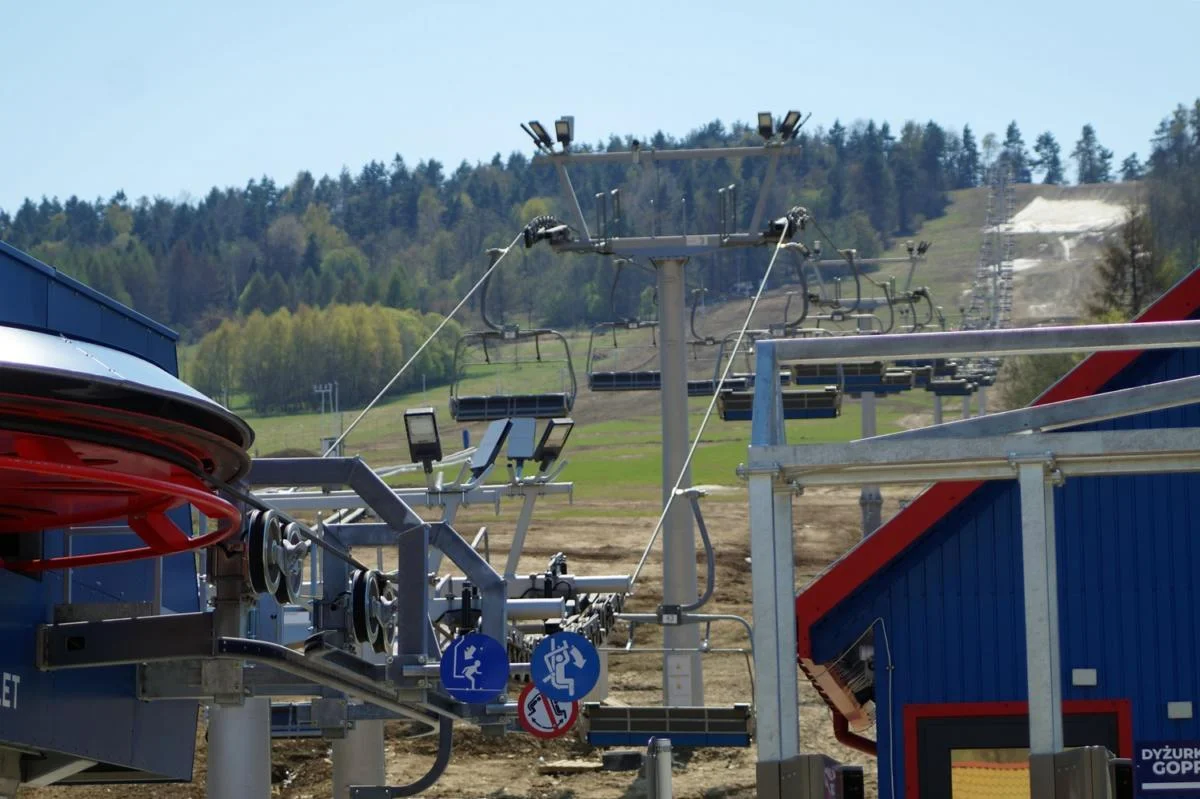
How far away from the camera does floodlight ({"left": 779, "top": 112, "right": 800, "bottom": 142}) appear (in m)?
23.4

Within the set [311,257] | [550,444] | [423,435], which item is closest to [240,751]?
[423,435]

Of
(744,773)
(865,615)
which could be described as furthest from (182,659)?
(744,773)

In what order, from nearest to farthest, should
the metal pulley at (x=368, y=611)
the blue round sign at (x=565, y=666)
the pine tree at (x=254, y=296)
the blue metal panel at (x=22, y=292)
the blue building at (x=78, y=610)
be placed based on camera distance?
the blue metal panel at (x=22, y=292), the blue building at (x=78, y=610), the metal pulley at (x=368, y=611), the blue round sign at (x=565, y=666), the pine tree at (x=254, y=296)

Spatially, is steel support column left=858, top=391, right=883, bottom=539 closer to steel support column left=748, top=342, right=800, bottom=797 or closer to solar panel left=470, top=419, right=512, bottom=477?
solar panel left=470, top=419, right=512, bottom=477

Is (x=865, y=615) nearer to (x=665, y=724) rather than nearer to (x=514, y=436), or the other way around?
(x=665, y=724)

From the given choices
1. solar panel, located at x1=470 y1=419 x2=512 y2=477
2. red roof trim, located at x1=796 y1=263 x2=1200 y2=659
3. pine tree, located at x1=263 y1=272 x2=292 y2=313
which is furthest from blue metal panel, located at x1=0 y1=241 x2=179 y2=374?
pine tree, located at x1=263 y1=272 x2=292 y2=313

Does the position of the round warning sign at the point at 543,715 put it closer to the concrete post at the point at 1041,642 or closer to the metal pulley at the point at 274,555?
the metal pulley at the point at 274,555

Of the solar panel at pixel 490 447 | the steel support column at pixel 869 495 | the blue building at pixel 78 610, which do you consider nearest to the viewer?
the blue building at pixel 78 610

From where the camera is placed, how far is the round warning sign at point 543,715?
46.3 feet

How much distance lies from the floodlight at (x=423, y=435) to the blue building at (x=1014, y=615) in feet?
20.4

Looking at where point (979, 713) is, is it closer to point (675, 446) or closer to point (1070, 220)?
point (675, 446)

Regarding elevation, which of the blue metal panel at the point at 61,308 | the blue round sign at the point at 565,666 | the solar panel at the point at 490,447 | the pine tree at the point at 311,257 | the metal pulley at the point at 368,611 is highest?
the pine tree at the point at 311,257

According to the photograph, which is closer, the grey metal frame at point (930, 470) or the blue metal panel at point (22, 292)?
the grey metal frame at point (930, 470)

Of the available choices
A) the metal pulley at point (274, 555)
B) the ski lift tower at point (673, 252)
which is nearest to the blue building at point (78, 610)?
the metal pulley at point (274, 555)
